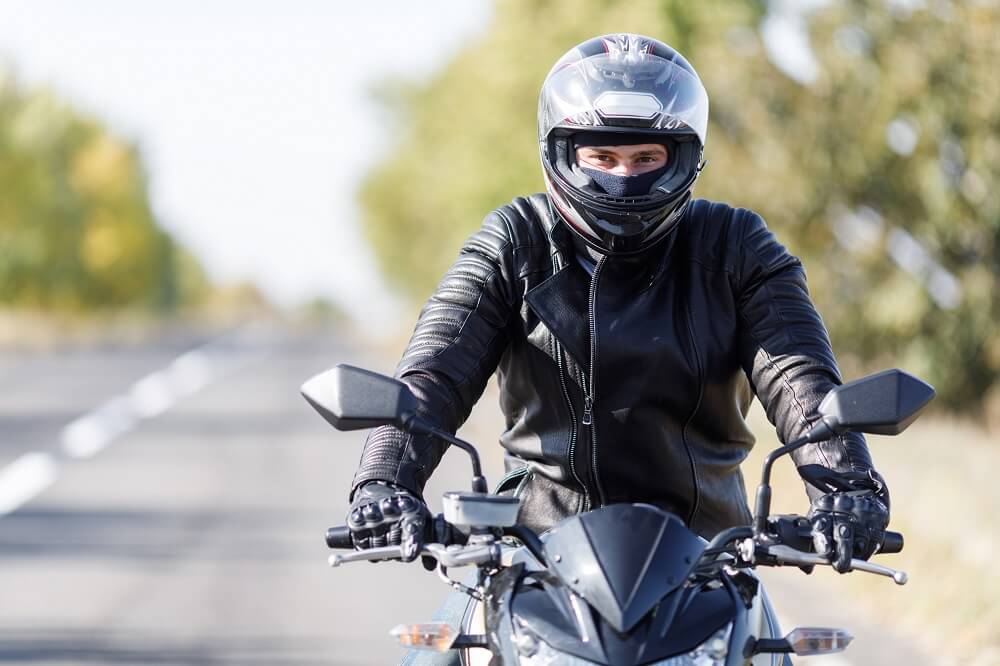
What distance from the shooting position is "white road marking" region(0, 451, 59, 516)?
16.2 metres

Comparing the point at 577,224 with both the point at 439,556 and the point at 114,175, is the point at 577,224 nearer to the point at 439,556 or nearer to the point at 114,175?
the point at 439,556

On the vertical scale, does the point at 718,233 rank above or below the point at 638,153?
below

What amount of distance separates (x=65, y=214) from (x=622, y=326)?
8143 cm

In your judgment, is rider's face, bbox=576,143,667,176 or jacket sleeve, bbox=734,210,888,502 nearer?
jacket sleeve, bbox=734,210,888,502

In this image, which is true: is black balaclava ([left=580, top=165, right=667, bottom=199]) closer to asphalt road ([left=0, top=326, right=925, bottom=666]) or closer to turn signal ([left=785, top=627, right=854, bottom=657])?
turn signal ([left=785, top=627, right=854, bottom=657])

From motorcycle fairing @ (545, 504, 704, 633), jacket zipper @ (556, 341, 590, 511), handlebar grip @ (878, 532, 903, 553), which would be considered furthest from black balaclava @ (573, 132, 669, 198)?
motorcycle fairing @ (545, 504, 704, 633)

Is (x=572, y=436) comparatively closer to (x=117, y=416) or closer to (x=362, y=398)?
(x=362, y=398)

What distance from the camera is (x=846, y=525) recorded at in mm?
3209

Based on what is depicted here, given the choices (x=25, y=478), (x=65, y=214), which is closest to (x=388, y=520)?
(x=25, y=478)

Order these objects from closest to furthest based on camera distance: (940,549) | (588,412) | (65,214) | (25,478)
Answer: (588,412) < (940,549) < (25,478) < (65,214)

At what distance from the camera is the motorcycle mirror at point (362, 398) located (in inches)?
126

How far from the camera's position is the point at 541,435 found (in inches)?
153

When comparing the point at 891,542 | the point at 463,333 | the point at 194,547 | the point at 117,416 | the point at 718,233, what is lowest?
the point at 891,542

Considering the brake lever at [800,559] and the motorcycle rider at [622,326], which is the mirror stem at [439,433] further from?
the brake lever at [800,559]
